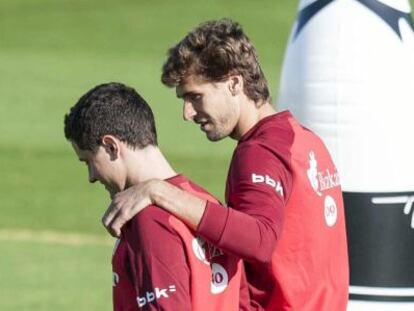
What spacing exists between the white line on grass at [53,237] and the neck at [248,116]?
29.6 feet

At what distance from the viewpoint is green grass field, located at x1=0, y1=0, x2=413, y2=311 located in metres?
13.2

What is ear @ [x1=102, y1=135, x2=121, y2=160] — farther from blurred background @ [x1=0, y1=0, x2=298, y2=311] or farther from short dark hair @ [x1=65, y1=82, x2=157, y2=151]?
blurred background @ [x1=0, y1=0, x2=298, y2=311]

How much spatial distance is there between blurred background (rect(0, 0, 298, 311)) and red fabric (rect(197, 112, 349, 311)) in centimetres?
632

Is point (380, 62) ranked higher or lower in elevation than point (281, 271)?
higher

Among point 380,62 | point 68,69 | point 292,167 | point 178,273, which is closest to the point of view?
point 178,273

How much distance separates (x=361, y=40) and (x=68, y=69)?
67.1 ft

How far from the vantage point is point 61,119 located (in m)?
22.2

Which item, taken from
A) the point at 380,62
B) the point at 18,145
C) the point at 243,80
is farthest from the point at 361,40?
the point at 18,145

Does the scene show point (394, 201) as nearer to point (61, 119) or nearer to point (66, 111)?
point (61, 119)

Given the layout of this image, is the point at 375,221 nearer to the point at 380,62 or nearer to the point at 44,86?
the point at 380,62

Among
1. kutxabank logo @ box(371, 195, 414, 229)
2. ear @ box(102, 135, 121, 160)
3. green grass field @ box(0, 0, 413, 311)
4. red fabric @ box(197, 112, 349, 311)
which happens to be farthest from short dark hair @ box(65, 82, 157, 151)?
green grass field @ box(0, 0, 413, 311)

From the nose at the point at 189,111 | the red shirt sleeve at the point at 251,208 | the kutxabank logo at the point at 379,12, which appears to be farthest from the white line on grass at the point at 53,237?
the red shirt sleeve at the point at 251,208

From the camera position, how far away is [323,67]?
23.8 feet

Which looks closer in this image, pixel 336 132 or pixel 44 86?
pixel 336 132
